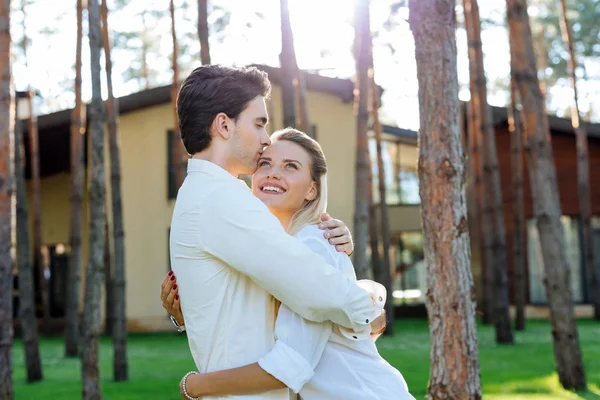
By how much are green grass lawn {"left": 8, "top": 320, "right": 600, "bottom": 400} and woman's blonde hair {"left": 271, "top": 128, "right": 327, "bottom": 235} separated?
6.77m

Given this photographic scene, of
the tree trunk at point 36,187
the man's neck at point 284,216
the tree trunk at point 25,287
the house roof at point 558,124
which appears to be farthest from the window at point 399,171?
the man's neck at point 284,216

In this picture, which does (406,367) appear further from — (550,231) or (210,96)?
(210,96)

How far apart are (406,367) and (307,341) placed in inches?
398

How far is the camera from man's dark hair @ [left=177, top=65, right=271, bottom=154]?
8.96 ft

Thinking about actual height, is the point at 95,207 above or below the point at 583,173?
below

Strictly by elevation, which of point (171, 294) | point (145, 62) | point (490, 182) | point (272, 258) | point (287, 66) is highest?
point (145, 62)

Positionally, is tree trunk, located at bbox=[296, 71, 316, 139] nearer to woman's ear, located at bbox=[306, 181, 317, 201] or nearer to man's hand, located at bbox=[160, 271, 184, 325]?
woman's ear, located at bbox=[306, 181, 317, 201]

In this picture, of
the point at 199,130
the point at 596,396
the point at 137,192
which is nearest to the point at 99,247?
the point at 596,396

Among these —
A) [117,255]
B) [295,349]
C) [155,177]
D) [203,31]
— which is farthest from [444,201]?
[155,177]

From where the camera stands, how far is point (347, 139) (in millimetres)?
24297

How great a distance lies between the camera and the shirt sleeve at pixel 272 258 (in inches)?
99.4

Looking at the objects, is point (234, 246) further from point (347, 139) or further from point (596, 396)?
point (347, 139)

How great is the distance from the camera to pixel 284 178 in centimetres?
307

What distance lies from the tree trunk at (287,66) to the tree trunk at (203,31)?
3.11 feet
